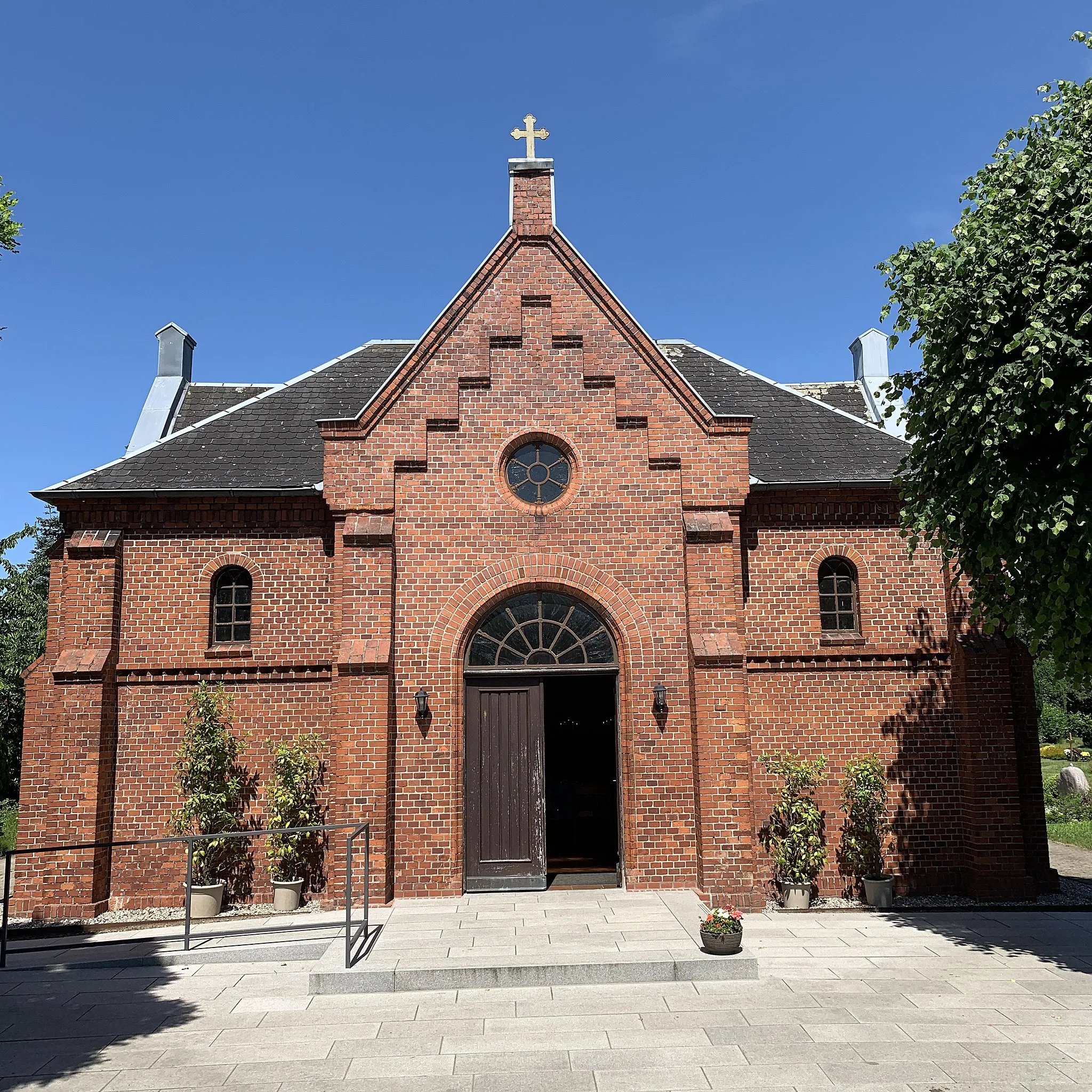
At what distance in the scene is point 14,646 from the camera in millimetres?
25156

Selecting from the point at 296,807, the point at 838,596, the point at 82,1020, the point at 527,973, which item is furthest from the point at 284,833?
the point at 838,596

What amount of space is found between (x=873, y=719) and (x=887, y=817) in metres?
1.45

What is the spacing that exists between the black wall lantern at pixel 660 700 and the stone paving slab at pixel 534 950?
2.44m

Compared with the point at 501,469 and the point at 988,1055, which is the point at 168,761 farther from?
the point at 988,1055

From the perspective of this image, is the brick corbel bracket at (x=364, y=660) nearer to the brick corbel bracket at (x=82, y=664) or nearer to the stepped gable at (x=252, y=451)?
the stepped gable at (x=252, y=451)

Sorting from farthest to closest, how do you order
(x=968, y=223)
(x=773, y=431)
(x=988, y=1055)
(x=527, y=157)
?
(x=773, y=431), (x=527, y=157), (x=968, y=223), (x=988, y=1055)

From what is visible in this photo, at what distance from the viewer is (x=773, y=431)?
1559 cm

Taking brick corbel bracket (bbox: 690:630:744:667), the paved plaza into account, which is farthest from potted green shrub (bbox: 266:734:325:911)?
brick corbel bracket (bbox: 690:630:744:667)

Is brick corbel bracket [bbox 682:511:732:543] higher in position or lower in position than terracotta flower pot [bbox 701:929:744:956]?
higher

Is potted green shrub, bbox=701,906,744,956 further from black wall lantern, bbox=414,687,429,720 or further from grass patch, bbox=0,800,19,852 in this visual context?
grass patch, bbox=0,800,19,852

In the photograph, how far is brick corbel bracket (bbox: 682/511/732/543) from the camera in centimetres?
1303

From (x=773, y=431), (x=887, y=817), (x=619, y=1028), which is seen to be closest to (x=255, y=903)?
(x=619, y=1028)

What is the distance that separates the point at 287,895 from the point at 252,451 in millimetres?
6857

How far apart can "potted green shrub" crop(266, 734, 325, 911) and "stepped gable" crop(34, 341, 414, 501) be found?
12.7ft
